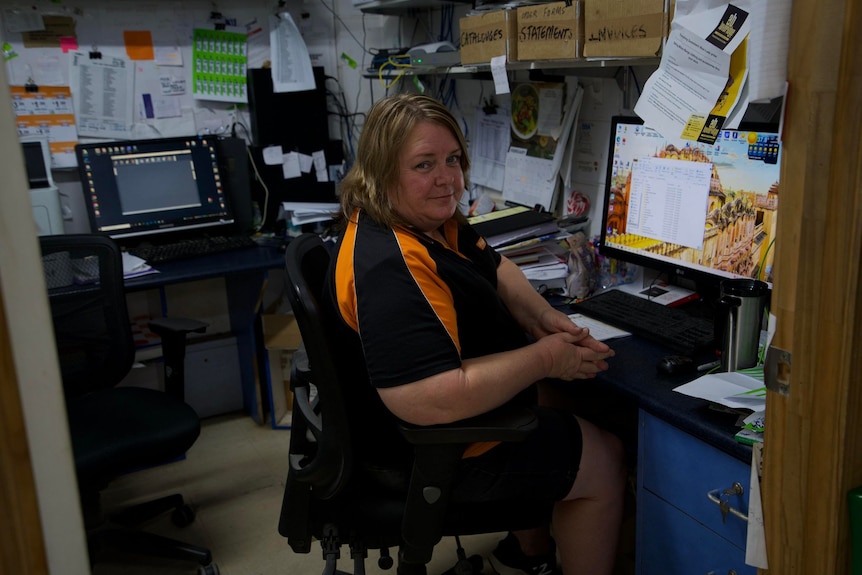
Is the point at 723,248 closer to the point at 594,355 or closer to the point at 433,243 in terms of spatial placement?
the point at 594,355

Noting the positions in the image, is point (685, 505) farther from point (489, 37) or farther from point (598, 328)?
point (489, 37)

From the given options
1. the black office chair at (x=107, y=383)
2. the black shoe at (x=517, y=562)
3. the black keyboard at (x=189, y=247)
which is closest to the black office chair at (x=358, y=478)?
the black shoe at (x=517, y=562)

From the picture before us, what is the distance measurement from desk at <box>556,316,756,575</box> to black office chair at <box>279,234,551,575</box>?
230mm

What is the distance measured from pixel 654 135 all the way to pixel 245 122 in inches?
73.7

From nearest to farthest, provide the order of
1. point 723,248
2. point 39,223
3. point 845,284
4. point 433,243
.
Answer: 1. point 845,284
2. point 433,243
3. point 723,248
4. point 39,223

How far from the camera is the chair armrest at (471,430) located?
1380 millimetres

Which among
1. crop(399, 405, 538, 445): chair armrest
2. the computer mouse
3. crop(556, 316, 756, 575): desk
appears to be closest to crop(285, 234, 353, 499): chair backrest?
crop(399, 405, 538, 445): chair armrest

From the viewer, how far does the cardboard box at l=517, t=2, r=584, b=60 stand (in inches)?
74.4

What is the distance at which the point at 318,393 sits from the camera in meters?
1.46

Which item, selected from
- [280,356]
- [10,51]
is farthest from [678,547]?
[10,51]

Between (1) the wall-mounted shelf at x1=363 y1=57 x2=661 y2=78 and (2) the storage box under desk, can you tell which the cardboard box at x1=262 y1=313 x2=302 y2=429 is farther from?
(2) the storage box under desk

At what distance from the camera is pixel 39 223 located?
256 centimetres

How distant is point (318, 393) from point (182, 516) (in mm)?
1230

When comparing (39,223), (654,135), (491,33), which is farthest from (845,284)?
(39,223)
